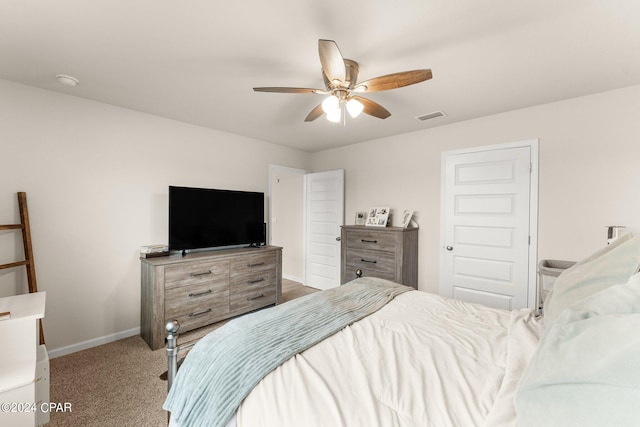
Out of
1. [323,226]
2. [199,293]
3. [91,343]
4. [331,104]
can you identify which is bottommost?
[91,343]

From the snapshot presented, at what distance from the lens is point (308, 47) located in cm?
174

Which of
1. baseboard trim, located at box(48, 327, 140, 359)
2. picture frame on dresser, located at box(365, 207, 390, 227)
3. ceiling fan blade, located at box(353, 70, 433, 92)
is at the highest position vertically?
ceiling fan blade, located at box(353, 70, 433, 92)

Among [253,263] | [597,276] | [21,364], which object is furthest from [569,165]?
[21,364]

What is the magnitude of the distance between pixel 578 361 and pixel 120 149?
11.7ft

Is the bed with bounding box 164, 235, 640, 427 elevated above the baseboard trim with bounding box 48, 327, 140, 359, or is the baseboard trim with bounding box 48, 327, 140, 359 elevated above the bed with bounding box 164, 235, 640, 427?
the bed with bounding box 164, 235, 640, 427

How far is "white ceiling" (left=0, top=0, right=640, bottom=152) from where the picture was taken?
1.43 meters

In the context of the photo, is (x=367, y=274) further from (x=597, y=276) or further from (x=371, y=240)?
(x=597, y=276)

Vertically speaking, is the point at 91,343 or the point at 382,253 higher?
the point at 382,253

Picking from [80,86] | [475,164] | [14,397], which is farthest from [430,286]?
[80,86]

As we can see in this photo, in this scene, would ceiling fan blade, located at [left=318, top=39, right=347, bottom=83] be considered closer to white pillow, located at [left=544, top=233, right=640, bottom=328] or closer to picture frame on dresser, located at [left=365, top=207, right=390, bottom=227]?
white pillow, located at [left=544, top=233, right=640, bottom=328]

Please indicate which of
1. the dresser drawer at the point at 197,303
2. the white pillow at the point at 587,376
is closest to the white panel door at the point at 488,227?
the white pillow at the point at 587,376

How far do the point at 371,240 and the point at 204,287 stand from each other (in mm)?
2059

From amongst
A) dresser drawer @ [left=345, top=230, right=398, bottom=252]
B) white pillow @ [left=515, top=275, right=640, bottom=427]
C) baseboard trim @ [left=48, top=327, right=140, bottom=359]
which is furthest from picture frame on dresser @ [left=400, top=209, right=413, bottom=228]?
baseboard trim @ [left=48, top=327, right=140, bottom=359]

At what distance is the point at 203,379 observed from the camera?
1123 millimetres
